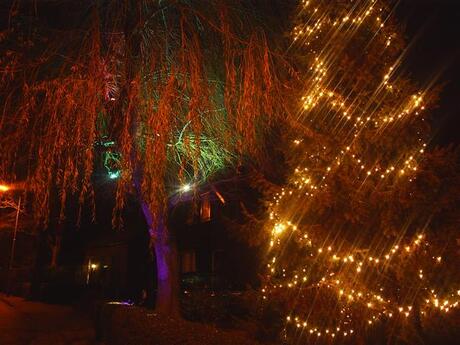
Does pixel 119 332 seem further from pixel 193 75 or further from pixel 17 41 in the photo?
pixel 17 41

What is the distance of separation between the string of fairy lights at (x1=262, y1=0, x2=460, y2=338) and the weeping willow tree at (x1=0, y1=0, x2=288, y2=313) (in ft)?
3.13

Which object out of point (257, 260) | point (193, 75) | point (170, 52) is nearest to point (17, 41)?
point (170, 52)

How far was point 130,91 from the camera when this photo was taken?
7.28m

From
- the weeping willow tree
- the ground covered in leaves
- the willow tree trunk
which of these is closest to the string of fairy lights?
the weeping willow tree

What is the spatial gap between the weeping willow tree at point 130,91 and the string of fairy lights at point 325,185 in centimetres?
95

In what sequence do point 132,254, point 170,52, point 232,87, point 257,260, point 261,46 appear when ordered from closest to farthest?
point 232,87
point 261,46
point 170,52
point 257,260
point 132,254

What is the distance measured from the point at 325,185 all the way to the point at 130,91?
3.61 metres

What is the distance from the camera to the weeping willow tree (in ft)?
22.7

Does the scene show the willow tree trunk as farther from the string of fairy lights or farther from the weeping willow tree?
the string of fairy lights

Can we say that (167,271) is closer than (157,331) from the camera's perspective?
No

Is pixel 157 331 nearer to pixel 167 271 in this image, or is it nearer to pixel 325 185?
pixel 167 271

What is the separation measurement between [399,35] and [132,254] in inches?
839

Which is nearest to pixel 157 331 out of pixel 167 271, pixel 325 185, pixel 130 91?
pixel 167 271

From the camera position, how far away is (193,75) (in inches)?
273
